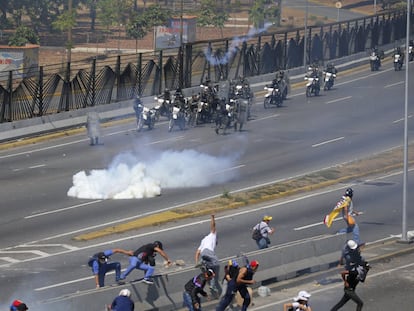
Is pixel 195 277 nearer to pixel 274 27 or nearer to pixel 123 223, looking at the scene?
pixel 123 223

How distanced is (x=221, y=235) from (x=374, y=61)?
38.0m

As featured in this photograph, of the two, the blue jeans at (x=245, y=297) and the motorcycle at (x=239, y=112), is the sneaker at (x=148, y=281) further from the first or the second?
the motorcycle at (x=239, y=112)

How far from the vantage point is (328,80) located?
61625mm

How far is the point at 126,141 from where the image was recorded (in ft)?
155

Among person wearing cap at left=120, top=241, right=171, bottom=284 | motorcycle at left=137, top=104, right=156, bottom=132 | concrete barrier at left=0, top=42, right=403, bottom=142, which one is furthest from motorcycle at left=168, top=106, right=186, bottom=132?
person wearing cap at left=120, top=241, right=171, bottom=284

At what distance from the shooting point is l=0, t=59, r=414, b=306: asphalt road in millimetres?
30562

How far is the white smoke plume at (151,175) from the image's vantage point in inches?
1486

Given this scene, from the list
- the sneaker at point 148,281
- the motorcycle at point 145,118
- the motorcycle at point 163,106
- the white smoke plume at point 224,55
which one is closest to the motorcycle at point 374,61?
the white smoke plume at point 224,55

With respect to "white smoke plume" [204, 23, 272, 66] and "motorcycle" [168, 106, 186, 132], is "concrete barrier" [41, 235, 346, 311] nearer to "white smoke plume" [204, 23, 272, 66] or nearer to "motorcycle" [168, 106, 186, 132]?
"motorcycle" [168, 106, 186, 132]

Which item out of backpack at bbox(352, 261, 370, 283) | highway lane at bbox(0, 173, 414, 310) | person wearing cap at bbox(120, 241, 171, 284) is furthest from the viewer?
highway lane at bbox(0, 173, 414, 310)

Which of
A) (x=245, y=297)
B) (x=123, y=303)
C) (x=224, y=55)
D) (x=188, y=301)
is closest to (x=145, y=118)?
(x=224, y=55)

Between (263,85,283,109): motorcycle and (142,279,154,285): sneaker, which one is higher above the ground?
(142,279,154,285): sneaker

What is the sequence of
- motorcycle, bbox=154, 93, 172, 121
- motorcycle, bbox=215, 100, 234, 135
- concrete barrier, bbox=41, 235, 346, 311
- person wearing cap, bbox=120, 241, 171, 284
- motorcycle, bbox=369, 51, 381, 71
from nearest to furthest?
concrete barrier, bbox=41, 235, 346, 311 < person wearing cap, bbox=120, 241, 171, 284 < motorcycle, bbox=215, 100, 234, 135 < motorcycle, bbox=154, 93, 172, 121 < motorcycle, bbox=369, 51, 381, 71

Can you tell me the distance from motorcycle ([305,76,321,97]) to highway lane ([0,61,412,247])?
0.47 m
